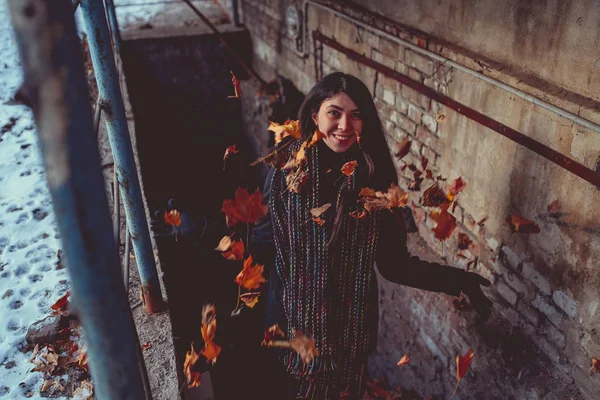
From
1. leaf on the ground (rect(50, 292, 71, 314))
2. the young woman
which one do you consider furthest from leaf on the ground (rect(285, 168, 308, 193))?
leaf on the ground (rect(50, 292, 71, 314))

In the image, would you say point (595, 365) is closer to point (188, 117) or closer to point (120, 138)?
point (120, 138)

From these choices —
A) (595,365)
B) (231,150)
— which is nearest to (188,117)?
(231,150)

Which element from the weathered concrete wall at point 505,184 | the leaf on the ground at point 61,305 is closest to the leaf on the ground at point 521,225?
the weathered concrete wall at point 505,184

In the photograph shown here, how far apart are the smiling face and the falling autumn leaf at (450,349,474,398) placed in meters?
1.75

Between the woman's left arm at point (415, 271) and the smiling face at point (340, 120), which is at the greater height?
the smiling face at point (340, 120)

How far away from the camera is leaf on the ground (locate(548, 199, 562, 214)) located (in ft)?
7.34

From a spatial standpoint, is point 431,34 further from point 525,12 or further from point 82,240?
point 82,240

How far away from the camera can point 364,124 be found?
220 cm

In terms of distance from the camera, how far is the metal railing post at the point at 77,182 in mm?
719

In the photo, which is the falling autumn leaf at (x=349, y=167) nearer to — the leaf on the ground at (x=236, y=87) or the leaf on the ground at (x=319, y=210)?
the leaf on the ground at (x=319, y=210)

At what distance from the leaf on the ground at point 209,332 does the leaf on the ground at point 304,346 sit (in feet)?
3.28

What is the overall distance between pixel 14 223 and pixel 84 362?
1285 mm

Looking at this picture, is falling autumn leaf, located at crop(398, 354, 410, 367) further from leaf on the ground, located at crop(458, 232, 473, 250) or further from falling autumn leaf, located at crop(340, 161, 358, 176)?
falling autumn leaf, located at crop(340, 161, 358, 176)

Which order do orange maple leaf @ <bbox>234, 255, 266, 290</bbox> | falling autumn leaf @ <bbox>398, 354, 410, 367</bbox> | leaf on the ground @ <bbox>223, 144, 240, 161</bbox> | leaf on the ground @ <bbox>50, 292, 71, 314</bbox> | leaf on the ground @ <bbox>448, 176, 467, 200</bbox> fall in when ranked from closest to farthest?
leaf on the ground @ <bbox>50, 292, 71, 314</bbox> → leaf on the ground @ <bbox>448, 176, 467, 200</bbox> → orange maple leaf @ <bbox>234, 255, 266, 290</bbox> → falling autumn leaf @ <bbox>398, 354, 410, 367</bbox> → leaf on the ground @ <bbox>223, 144, 240, 161</bbox>
